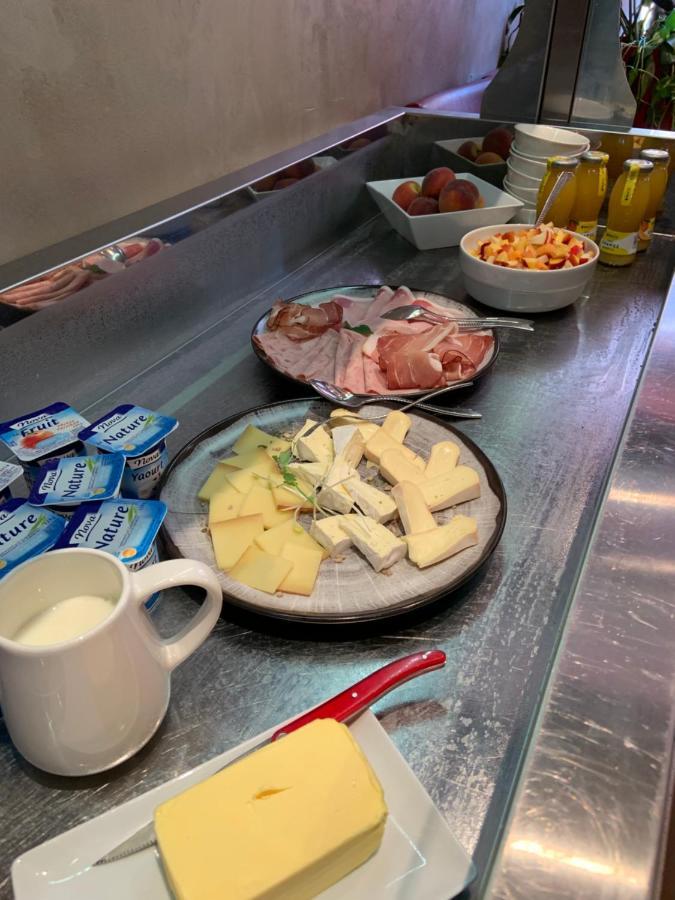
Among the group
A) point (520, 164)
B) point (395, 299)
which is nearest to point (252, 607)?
point (395, 299)

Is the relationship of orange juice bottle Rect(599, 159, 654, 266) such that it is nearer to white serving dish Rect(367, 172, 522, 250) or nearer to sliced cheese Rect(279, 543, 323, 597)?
white serving dish Rect(367, 172, 522, 250)

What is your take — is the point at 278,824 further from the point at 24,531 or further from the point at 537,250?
the point at 537,250

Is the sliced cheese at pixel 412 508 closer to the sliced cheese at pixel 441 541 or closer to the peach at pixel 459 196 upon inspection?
the sliced cheese at pixel 441 541

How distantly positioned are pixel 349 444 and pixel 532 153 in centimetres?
106

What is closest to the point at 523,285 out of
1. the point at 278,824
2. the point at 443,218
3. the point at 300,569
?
the point at 443,218

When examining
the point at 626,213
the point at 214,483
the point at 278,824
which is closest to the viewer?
the point at 278,824

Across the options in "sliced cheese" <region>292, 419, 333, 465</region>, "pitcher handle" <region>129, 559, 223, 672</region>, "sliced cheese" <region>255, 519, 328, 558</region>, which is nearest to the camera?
"pitcher handle" <region>129, 559, 223, 672</region>

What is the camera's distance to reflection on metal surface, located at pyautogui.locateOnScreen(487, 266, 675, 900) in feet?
1.27

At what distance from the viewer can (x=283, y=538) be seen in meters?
0.70

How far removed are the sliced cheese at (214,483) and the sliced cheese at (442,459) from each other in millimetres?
231

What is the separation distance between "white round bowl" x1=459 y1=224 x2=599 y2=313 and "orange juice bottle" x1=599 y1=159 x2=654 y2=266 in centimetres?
20

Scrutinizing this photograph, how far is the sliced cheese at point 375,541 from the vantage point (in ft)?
2.20

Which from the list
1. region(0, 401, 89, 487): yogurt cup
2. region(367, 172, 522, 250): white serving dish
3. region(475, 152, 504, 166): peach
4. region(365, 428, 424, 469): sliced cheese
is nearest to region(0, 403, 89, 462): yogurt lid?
region(0, 401, 89, 487): yogurt cup

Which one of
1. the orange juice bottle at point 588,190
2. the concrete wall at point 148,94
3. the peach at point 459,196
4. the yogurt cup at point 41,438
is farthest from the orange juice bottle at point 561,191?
the yogurt cup at point 41,438
